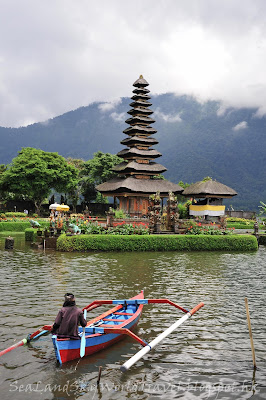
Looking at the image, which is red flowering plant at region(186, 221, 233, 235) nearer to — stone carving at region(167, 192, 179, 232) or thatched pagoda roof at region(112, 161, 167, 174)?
stone carving at region(167, 192, 179, 232)

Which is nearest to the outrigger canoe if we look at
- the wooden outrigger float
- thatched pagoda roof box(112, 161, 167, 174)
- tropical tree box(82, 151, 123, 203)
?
the wooden outrigger float

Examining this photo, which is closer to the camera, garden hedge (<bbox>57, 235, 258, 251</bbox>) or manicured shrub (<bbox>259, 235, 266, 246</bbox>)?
garden hedge (<bbox>57, 235, 258, 251</bbox>)

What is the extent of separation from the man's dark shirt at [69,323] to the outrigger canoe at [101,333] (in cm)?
16

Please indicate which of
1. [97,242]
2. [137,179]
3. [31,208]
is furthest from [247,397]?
[31,208]

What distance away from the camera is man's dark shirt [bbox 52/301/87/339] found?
27.6 feet

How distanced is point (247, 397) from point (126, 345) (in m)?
3.16

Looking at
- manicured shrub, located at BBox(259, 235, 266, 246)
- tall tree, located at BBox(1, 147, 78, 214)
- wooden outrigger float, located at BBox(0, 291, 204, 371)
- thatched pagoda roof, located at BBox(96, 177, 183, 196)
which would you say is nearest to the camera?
wooden outrigger float, located at BBox(0, 291, 204, 371)

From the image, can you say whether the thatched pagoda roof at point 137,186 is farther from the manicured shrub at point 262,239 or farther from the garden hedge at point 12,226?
the manicured shrub at point 262,239

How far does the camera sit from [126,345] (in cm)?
965

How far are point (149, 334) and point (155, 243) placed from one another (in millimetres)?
18133

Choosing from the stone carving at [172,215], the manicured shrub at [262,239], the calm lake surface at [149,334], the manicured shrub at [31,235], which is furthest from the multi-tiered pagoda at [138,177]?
the calm lake surface at [149,334]

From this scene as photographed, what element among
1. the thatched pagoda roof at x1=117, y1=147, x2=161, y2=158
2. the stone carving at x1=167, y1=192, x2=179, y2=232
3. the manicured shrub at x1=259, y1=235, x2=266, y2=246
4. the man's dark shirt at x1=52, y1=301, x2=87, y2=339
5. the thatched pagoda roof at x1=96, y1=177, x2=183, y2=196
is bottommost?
the man's dark shirt at x1=52, y1=301, x2=87, y2=339

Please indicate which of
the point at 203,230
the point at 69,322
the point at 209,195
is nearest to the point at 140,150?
the point at 209,195

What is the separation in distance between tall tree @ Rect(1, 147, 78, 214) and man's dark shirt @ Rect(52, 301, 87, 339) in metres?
51.8
